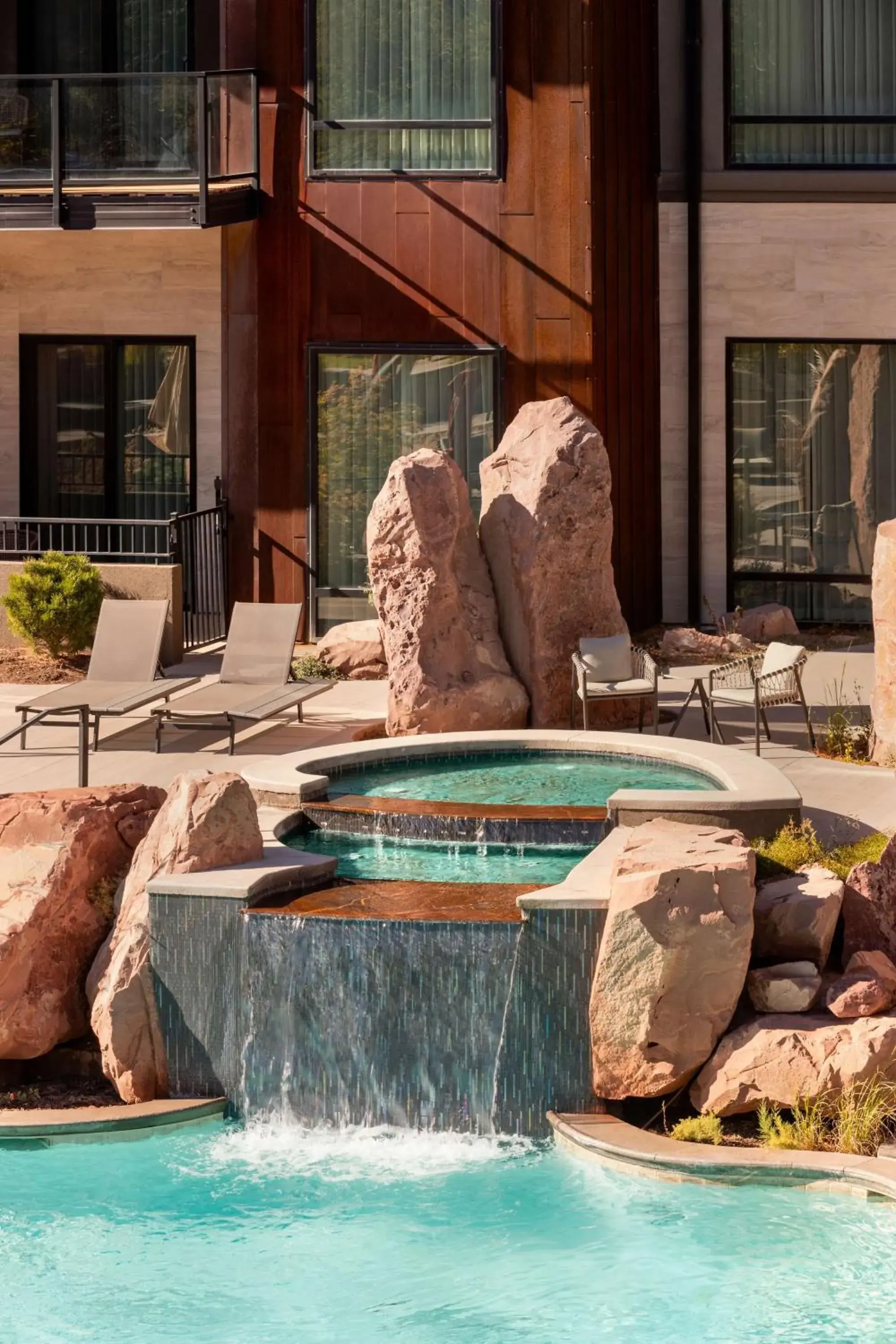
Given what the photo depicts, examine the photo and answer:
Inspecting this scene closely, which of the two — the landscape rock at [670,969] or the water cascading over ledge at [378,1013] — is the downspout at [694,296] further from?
the landscape rock at [670,969]

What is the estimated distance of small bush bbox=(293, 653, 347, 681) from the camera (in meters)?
18.3

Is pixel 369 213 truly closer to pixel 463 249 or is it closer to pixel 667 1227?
pixel 463 249

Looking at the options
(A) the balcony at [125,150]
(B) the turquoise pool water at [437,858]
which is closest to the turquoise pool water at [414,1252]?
(B) the turquoise pool water at [437,858]

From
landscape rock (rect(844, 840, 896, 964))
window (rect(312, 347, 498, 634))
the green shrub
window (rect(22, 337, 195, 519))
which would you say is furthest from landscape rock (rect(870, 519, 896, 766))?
window (rect(22, 337, 195, 519))

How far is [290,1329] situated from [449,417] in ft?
44.2

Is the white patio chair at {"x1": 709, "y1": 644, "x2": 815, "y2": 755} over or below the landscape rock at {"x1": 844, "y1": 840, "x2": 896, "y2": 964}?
over

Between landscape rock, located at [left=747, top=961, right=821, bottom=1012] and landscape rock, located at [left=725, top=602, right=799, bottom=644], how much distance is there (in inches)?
432

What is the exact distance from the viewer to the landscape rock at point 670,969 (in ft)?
30.8

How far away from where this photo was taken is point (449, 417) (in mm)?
20234

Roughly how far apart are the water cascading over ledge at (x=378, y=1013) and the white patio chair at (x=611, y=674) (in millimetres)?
4815

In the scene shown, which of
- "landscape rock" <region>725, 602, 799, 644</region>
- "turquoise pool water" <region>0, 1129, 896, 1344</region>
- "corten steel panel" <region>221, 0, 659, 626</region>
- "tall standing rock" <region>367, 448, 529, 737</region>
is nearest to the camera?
Answer: "turquoise pool water" <region>0, 1129, 896, 1344</region>

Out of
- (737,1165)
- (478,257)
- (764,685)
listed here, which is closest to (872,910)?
(737,1165)

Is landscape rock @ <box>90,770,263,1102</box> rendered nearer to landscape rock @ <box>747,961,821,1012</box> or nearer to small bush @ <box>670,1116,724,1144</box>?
small bush @ <box>670,1116,724,1144</box>

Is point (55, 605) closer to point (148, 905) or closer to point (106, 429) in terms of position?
point (106, 429)
